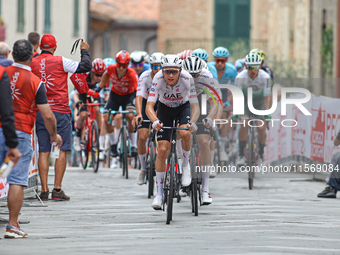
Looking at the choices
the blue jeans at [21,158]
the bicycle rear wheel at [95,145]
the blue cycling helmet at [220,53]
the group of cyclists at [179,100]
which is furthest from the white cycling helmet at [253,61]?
the blue jeans at [21,158]

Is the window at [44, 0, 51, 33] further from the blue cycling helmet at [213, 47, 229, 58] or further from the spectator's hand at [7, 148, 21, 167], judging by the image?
the spectator's hand at [7, 148, 21, 167]

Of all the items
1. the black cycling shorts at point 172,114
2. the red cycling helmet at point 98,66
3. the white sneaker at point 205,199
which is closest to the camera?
the black cycling shorts at point 172,114

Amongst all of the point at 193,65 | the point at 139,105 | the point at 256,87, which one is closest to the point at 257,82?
the point at 256,87

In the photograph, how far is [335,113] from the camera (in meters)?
13.5

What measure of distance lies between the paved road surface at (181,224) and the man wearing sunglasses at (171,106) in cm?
63

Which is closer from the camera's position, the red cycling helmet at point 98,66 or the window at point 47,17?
the red cycling helmet at point 98,66

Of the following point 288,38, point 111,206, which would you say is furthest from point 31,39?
point 288,38

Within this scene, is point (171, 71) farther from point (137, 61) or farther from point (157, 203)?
point (137, 61)

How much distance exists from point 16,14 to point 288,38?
1249cm

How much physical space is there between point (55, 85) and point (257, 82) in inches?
A: 180

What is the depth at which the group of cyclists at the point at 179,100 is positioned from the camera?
9.28 metres

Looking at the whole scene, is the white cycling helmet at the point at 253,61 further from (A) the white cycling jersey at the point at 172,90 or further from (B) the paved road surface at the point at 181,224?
(A) the white cycling jersey at the point at 172,90

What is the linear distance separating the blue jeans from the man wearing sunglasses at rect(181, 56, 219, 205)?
2.98 m

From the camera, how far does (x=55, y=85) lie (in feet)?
34.1
